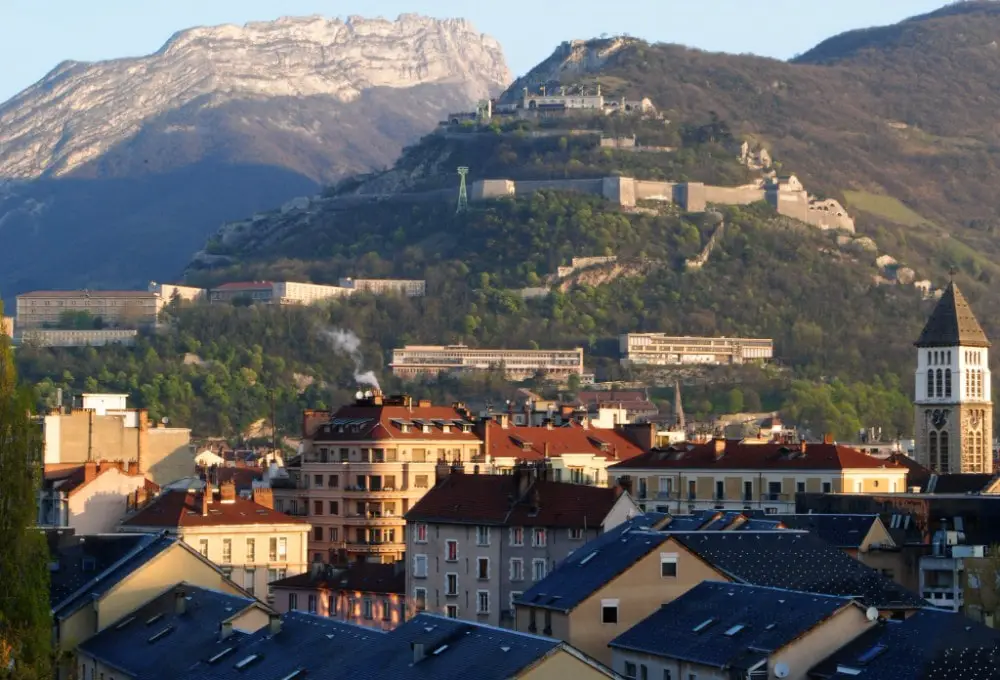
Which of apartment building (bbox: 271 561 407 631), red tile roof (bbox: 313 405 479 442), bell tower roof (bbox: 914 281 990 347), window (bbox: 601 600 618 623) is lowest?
apartment building (bbox: 271 561 407 631)

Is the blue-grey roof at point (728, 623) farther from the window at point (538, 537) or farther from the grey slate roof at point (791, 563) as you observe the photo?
the window at point (538, 537)

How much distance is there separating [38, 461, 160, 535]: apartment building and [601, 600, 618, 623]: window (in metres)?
31.9

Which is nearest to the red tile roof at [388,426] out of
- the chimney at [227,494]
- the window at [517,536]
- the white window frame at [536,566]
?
the chimney at [227,494]

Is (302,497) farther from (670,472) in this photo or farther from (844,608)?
(844,608)

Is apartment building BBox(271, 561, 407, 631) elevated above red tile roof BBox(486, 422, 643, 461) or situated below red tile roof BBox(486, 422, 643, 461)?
below

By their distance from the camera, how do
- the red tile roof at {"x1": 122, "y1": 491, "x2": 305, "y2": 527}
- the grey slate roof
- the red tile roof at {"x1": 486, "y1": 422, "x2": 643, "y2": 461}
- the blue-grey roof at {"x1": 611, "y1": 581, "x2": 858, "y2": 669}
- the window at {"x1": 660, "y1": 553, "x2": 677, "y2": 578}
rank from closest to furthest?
1. the blue-grey roof at {"x1": 611, "y1": 581, "x2": 858, "y2": 669}
2. the window at {"x1": 660, "y1": 553, "x2": 677, "y2": 578}
3. the grey slate roof
4. the red tile roof at {"x1": 122, "y1": 491, "x2": 305, "y2": 527}
5. the red tile roof at {"x1": 486, "y1": 422, "x2": 643, "y2": 461}

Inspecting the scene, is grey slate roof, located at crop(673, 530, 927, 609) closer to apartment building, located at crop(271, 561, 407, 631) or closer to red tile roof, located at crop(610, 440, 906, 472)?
apartment building, located at crop(271, 561, 407, 631)

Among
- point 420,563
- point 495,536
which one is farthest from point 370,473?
point 495,536

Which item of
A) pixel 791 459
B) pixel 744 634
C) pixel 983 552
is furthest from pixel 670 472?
pixel 744 634

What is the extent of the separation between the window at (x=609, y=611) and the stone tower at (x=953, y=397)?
82.7 m

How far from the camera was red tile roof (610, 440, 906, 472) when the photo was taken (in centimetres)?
11212

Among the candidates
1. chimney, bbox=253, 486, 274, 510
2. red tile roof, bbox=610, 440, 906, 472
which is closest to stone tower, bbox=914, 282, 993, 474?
red tile roof, bbox=610, 440, 906, 472

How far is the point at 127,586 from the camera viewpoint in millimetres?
70500

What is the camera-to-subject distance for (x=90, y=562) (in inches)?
3031
